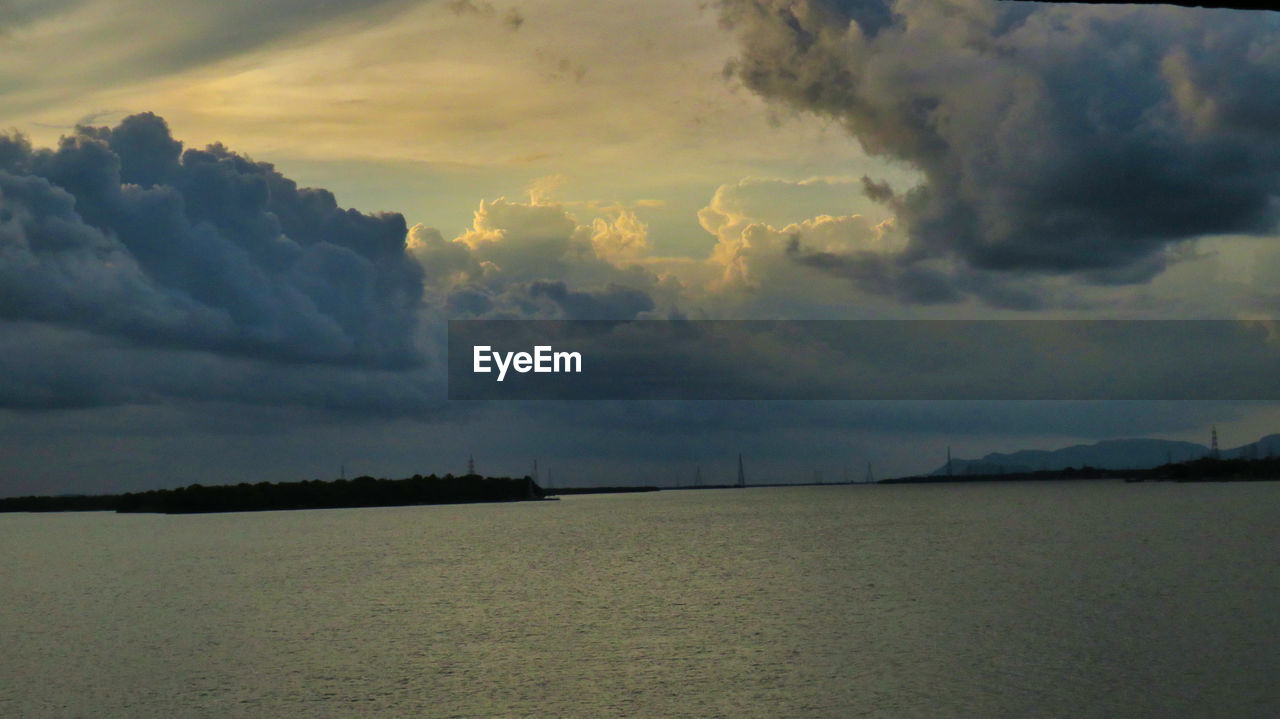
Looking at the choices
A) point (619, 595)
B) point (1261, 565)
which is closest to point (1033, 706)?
point (619, 595)

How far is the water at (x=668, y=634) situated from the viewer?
1391 inches

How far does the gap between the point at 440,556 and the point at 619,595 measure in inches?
1860

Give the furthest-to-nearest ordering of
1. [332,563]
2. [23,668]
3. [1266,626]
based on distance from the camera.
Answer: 1. [332,563]
2. [1266,626]
3. [23,668]

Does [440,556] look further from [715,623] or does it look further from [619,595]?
[715,623]

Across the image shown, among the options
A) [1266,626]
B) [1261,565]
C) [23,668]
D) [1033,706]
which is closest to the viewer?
[1033,706]

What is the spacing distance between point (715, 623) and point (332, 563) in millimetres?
62020

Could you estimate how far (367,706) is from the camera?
34.9 meters

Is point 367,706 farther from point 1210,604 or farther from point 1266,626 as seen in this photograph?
point 1210,604

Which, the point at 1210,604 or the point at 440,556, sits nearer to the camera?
the point at 1210,604

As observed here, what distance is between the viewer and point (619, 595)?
6750 centimetres

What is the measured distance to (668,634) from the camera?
4972 centimetres

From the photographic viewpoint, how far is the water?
35.3m

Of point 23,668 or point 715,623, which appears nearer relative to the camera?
point 23,668

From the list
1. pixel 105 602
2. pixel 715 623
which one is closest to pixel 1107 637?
pixel 715 623
